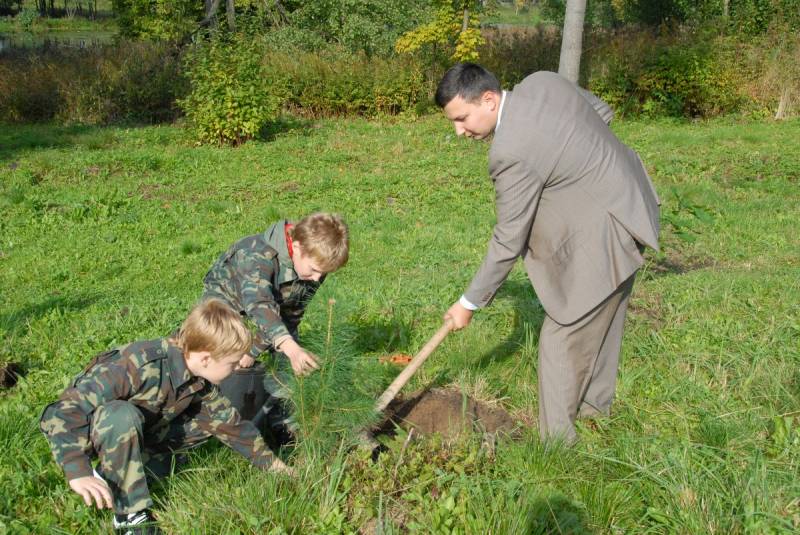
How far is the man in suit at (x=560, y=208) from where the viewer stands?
122 inches

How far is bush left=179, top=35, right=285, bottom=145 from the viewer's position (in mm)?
12492

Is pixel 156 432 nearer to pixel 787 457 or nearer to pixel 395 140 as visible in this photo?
pixel 787 457

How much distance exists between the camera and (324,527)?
283cm

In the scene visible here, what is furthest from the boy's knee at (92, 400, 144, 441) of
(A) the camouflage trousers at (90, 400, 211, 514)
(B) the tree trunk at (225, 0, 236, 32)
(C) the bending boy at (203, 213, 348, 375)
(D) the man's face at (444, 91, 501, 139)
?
(B) the tree trunk at (225, 0, 236, 32)

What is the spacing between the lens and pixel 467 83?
304 cm

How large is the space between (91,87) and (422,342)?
46.4 feet

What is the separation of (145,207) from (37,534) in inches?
251

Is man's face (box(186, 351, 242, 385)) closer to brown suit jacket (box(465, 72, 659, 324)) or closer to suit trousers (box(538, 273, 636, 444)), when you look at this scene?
brown suit jacket (box(465, 72, 659, 324))

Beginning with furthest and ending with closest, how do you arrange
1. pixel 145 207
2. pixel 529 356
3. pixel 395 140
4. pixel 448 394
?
pixel 395 140
pixel 145 207
pixel 529 356
pixel 448 394

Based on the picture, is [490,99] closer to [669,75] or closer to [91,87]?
[669,75]

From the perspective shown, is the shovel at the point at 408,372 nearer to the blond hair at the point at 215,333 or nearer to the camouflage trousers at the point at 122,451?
the blond hair at the point at 215,333

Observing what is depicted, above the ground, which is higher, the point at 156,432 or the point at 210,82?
the point at 210,82

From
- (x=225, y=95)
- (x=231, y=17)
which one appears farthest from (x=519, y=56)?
(x=225, y=95)

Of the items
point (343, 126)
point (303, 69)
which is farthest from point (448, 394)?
point (303, 69)
